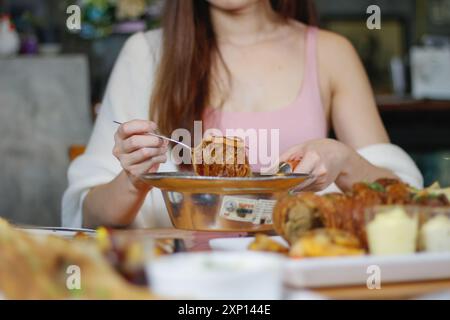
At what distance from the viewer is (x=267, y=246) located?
834 mm

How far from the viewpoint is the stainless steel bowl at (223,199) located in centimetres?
103

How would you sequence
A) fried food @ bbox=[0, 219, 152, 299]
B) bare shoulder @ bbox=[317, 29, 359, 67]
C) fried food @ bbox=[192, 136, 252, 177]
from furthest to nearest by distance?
1. bare shoulder @ bbox=[317, 29, 359, 67]
2. fried food @ bbox=[192, 136, 252, 177]
3. fried food @ bbox=[0, 219, 152, 299]

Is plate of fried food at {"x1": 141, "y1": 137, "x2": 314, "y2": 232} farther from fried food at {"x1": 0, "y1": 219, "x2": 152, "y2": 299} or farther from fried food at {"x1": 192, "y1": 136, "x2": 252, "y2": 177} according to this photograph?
fried food at {"x1": 0, "y1": 219, "x2": 152, "y2": 299}

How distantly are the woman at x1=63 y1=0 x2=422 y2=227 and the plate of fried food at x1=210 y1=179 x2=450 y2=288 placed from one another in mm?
611

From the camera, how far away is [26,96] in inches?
133

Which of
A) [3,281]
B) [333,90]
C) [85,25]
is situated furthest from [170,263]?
[85,25]

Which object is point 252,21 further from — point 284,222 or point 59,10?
point 59,10

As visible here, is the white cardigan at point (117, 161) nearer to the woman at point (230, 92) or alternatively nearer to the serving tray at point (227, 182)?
the woman at point (230, 92)

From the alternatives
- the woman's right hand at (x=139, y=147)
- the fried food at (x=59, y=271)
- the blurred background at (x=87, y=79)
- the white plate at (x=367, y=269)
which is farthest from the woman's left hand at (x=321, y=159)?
the blurred background at (x=87, y=79)

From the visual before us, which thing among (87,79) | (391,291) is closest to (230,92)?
(391,291)

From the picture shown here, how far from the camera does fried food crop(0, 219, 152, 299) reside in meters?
0.55

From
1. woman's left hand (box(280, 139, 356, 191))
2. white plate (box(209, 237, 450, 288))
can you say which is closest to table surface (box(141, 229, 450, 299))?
white plate (box(209, 237, 450, 288))

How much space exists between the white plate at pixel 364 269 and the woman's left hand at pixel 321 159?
0.44 metres
